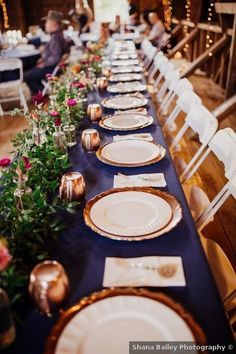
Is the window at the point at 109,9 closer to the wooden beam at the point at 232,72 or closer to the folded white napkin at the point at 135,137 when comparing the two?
the wooden beam at the point at 232,72

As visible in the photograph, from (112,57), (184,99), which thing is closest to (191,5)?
(112,57)

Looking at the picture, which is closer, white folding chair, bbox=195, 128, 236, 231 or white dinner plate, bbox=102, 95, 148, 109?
white folding chair, bbox=195, 128, 236, 231

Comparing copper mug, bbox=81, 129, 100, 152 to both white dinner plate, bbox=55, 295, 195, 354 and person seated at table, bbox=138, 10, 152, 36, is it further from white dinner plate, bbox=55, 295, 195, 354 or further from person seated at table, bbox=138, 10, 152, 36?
person seated at table, bbox=138, 10, 152, 36

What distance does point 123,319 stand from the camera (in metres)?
0.74

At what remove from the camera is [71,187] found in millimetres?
1173

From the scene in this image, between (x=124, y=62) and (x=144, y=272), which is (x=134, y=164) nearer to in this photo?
(x=144, y=272)

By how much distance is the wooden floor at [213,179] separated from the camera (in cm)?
218

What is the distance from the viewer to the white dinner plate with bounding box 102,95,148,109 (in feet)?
7.56

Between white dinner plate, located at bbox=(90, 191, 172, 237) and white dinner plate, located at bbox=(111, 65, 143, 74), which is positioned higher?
white dinner plate, located at bbox=(90, 191, 172, 237)

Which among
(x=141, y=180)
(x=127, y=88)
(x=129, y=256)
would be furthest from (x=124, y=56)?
(x=129, y=256)

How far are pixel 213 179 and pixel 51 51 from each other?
371cm

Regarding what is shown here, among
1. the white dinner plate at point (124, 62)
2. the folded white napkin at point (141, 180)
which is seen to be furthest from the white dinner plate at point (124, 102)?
the white dinner plate at point (124, 62)

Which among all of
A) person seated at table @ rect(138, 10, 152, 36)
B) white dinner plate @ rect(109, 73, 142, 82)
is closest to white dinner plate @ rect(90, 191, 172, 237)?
white dinner plate @ rect(109, 73, 142, 82)

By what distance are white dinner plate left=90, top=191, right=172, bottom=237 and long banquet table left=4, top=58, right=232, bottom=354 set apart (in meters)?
0.04
